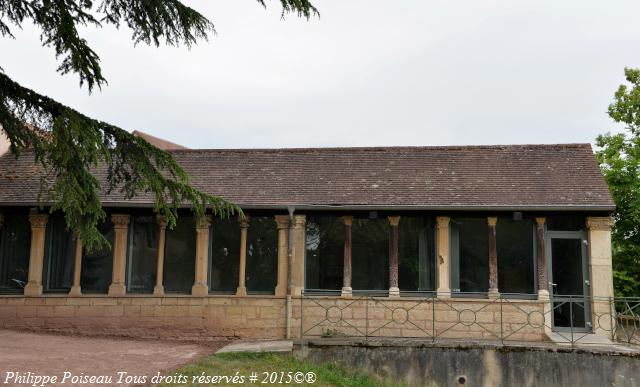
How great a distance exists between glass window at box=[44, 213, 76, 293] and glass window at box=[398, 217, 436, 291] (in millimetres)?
6984

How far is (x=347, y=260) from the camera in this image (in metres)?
12.7

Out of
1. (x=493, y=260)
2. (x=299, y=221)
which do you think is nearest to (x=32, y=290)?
(x=299, y=221)

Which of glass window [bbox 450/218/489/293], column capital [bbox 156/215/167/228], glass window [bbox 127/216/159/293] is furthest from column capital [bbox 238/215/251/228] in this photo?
glass window [bbox 450/218/489/293]

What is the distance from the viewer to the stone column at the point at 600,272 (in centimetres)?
1191

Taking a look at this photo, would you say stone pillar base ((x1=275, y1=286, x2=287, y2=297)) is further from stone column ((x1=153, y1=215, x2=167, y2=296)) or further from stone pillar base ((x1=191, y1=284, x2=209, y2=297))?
stone column ((x1=153, y1=215, x2=167, y2=296))

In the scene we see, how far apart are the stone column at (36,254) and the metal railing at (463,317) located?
5555mm

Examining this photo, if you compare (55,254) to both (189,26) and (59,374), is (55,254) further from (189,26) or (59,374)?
(189,26)

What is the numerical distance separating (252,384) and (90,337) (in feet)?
16.5

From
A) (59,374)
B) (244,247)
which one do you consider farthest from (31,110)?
(244,247)

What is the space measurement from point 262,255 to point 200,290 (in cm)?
146

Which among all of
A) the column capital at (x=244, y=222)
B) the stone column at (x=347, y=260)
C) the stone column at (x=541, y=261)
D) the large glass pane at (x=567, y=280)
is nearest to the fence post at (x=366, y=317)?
the stone column at (x=347, y=260)

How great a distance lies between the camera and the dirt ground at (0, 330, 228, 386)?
8.29m

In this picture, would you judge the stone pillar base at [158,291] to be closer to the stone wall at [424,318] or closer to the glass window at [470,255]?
the stone wall at [424,318]

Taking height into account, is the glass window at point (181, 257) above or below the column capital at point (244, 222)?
below
